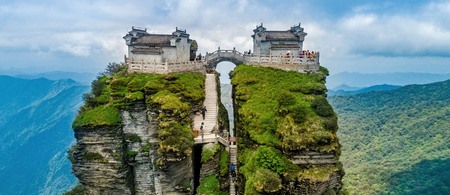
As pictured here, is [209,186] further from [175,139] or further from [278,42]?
[278,42]

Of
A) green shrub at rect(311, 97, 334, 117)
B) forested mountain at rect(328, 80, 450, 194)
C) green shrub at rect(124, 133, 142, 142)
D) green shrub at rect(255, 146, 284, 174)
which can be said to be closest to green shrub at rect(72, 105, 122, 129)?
green shrub at rect(124, 133, 142, 142)

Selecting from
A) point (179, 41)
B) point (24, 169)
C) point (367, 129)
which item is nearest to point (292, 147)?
point (179, 41)

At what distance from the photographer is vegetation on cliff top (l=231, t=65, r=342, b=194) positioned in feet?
81.7

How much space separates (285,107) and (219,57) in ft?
62.0

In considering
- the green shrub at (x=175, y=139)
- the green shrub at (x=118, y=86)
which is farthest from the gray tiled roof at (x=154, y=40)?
the green shrub at (x=175, y=139)

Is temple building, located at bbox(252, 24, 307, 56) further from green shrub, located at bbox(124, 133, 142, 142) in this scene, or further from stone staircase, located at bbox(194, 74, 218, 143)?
green shrub, located at bbox(124, 133, 142, 142)

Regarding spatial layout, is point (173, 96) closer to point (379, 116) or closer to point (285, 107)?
point (285, 107)

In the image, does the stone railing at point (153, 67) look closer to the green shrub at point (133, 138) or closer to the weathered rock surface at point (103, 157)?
the weathered rock surface at point (103, 157)

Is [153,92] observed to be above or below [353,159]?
above

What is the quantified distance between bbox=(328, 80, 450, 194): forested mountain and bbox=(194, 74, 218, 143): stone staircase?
43.7 metres

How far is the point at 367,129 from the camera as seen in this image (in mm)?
106625

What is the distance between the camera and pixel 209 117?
34.3m

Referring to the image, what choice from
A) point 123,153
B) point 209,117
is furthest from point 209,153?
point 123,153

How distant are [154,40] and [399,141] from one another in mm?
73559
